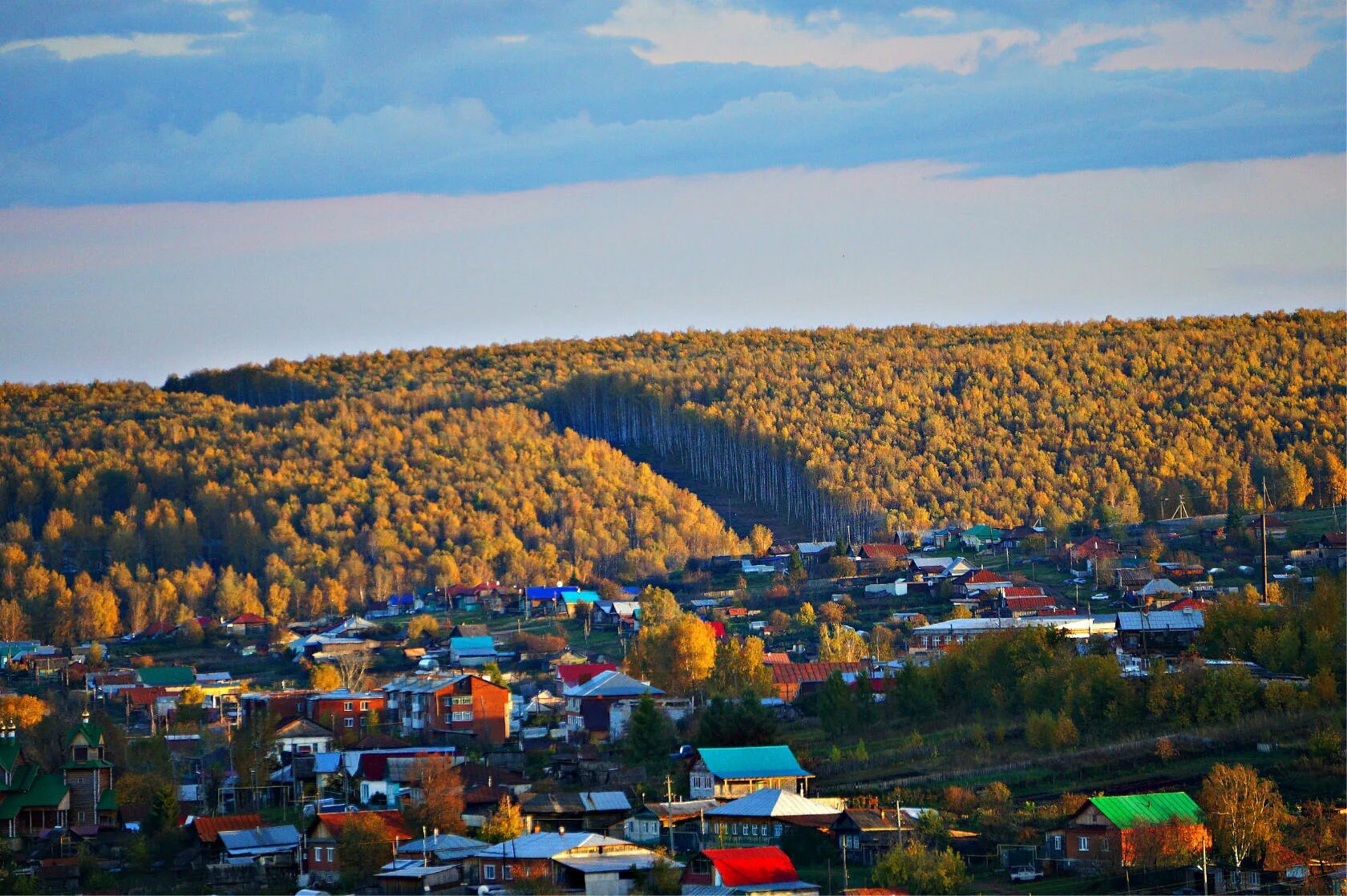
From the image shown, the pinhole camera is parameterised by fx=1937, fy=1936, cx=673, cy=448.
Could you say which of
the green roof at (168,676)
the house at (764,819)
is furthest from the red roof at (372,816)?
the green roof at (168,676)

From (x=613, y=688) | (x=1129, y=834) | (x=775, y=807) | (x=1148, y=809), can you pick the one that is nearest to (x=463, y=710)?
(x=613, y=688)

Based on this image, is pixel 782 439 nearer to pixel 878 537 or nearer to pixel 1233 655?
pixel 878 537

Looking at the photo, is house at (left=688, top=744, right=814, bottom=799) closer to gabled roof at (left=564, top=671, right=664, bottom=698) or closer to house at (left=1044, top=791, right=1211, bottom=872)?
house at (left=1044, top=791, right=1211, bottom=872)

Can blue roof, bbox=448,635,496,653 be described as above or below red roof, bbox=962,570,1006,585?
below

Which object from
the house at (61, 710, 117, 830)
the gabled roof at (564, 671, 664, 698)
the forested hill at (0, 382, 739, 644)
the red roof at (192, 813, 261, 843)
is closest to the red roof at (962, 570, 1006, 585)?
the gabled roof at (564, 671, 664, 698)

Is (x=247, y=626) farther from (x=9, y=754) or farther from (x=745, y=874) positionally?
(x=745, y=874)

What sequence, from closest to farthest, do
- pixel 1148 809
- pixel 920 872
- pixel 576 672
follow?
pixel 920 872 → pixel 1148 809 → pixel 576 672
